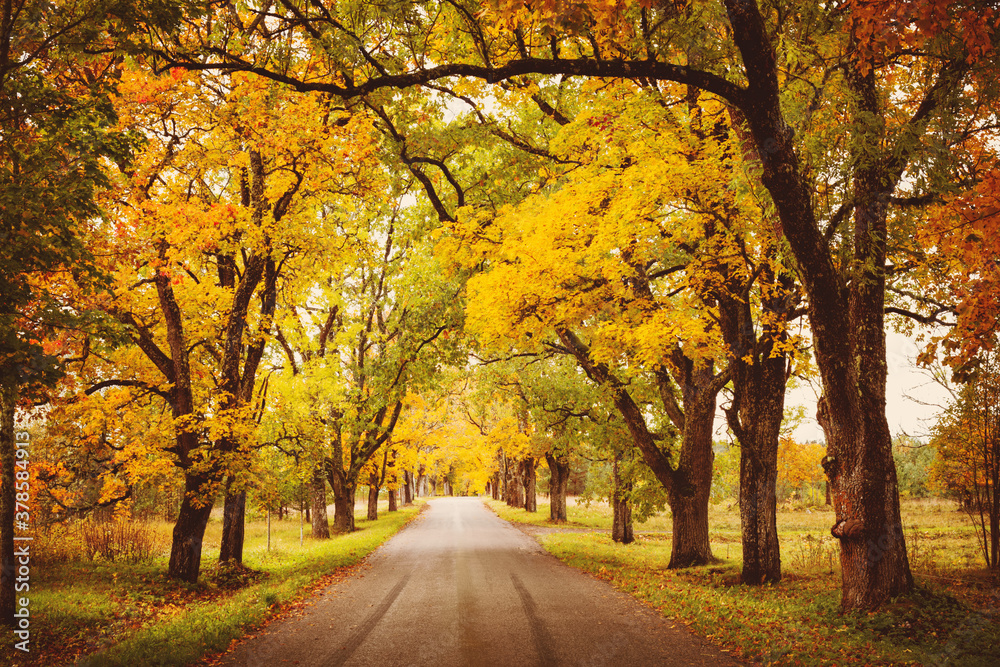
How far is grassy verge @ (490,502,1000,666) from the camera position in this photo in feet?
20.1

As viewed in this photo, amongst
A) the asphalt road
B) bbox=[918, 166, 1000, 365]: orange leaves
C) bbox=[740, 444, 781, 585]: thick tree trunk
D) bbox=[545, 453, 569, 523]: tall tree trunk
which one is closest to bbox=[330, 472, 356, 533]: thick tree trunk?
bbox=[545, 453, 569, 523]: tall tree trunk

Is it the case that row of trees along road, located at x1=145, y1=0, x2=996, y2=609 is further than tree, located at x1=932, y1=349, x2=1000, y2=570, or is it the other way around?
tree, located at x1=932, y1=349, x2=1000, y2=570

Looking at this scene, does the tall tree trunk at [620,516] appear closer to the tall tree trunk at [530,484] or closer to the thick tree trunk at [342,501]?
the thick tree trunk at [342,501]

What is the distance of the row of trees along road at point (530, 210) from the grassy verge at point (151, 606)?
3.37 feet

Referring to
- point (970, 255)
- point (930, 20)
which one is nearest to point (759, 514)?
point (970, 255)

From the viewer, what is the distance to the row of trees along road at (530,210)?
18.8 feet

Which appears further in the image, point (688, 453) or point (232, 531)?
point (232, 531)

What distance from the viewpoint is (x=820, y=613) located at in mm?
7734

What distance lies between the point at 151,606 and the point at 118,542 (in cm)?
527

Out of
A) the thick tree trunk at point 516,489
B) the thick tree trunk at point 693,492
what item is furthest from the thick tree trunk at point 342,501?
the thick tree trunk at point 516,489

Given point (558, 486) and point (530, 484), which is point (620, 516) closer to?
point (558, 486)

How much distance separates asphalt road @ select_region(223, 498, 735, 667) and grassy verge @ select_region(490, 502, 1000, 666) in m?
0.52

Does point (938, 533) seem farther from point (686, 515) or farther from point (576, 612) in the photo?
point (576, 612)

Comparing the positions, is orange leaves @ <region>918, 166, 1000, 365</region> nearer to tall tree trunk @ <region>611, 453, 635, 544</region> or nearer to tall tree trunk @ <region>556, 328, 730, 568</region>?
tall tree trunk @ <region>556, 328, 730, 568</region>
